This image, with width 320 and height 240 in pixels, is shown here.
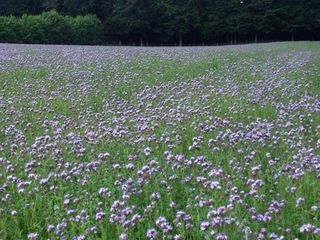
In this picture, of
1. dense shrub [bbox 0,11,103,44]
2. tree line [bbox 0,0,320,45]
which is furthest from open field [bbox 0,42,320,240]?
tree line [bbox 0,0,320,45]

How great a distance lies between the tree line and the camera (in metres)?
54.3

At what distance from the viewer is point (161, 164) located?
543 cm

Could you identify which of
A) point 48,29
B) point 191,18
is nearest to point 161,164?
point 48,29

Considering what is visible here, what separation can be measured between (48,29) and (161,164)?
37736 millimetres

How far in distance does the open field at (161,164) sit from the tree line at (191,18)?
44.7m

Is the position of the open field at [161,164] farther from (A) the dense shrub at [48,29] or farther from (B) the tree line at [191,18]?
(B) the tree line at [191,18]

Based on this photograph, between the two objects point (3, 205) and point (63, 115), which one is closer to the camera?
point (3, 205)

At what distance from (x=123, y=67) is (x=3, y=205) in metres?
11.6

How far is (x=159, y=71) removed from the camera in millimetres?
14633

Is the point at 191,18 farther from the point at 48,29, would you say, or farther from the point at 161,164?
the point at 161,164

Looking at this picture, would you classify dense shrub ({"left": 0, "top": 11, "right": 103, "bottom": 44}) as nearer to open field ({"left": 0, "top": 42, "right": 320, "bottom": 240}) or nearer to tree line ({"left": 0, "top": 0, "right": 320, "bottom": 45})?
tree line ({"left": 0, "top": 0, "right": 320, "bottom": 45})

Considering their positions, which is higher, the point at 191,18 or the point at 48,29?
the point at 191,18

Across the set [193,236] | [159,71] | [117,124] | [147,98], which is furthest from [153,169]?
[159,71]

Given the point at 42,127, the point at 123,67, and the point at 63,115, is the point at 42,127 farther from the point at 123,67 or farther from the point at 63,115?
the point at 123,67
